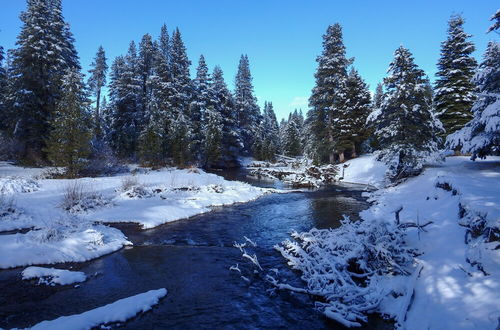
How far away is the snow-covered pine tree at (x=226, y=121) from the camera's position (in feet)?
138

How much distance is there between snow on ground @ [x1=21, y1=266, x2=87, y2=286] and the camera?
6.10 metres

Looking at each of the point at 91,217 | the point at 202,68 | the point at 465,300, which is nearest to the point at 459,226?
the point at 465,300

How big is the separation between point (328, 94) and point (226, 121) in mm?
17517

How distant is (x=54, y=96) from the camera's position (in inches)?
949

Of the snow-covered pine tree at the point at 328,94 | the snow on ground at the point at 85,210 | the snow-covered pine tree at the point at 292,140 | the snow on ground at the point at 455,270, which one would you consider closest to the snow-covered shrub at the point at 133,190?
the snow on ground at the point at 85,210

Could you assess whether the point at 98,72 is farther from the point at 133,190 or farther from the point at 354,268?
the point at 354,268

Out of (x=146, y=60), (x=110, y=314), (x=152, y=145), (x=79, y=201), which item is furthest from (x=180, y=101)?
(x=110, y=314)

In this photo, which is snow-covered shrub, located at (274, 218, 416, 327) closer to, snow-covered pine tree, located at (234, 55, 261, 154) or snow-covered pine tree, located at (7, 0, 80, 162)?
snow-covered pine tree, located at (7, 0, 80, 162)

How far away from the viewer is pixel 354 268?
22.9 ft

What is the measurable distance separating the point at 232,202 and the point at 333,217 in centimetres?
594

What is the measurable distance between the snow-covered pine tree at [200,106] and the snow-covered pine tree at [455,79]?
981 inches

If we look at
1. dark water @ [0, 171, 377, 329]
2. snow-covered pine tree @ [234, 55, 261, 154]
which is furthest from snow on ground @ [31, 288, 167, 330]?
snow-covered pine tree @ [234, 55, 261, 154]

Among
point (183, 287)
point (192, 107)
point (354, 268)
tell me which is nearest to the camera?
point (183, 287)

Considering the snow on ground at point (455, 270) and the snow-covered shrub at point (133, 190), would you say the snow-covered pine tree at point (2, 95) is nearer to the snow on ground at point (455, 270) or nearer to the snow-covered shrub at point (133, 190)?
the snow-covered shrub at point (133, 190)
